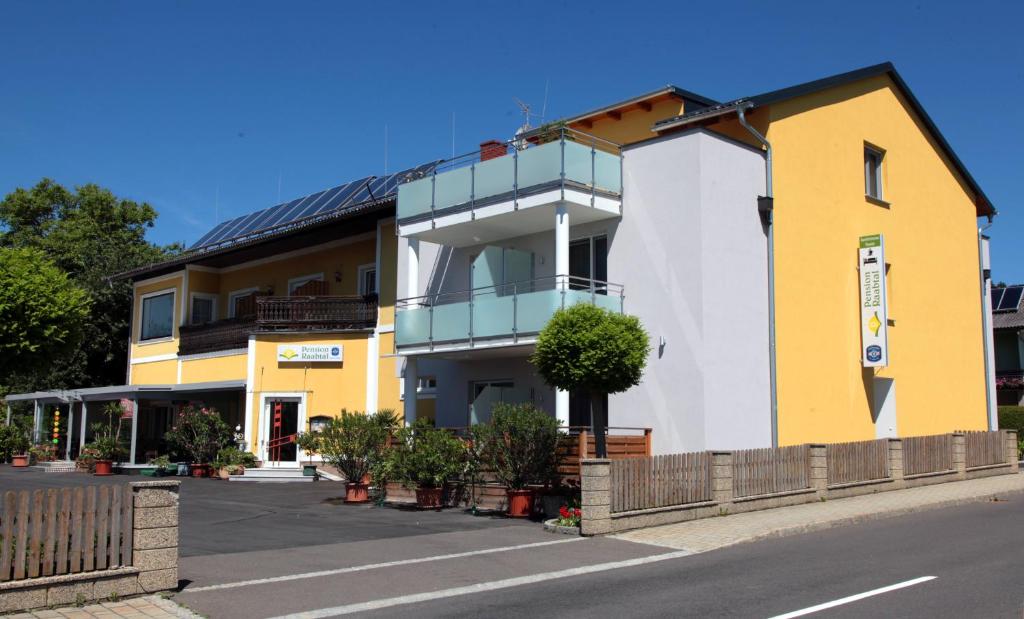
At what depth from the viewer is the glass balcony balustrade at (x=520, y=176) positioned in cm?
1931

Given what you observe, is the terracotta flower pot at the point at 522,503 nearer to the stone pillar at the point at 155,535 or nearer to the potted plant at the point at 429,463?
the potted plant at the point at 429,463

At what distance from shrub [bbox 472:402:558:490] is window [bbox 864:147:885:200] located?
12.3 metres

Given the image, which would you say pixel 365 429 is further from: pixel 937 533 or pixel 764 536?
pixel 937 533

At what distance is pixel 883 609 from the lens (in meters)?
8.17

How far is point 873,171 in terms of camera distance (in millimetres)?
24125

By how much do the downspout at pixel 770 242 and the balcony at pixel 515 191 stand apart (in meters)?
2.83

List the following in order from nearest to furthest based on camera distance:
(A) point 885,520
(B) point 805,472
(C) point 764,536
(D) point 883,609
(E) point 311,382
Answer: (D) point 883,609 → (C) point 764,536 → (A) point 885,520 → (B) point 805,472 → (E) point 311,382

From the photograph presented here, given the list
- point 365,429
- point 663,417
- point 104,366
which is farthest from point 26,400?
point 663,417

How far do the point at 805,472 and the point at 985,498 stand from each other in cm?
406

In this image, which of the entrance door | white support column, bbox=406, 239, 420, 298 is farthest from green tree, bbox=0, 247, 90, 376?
the entrance door

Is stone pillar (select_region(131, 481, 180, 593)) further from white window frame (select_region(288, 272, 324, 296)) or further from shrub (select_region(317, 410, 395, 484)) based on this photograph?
white window frame (select_region(288, 272, 324, 296))

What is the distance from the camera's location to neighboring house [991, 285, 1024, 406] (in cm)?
3912

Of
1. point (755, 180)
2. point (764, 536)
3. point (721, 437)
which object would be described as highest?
point (755, 180)

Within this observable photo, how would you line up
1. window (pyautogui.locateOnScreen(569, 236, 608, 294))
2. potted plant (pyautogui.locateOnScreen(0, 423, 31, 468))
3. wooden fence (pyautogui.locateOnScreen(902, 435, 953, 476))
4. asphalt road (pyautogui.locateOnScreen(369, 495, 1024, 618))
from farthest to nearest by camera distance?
1. potted plant (pyautogui.locateOnScreen(0, 423, 31, 468))
2. window (pyautogui.locateOnScreen(569, 236, 608, 294))
3. wooden fence (pyautogui.locateOnScreen(902, 435, 953, 476))
4. asphalt road (pyautogui.locateOnScreen(369, 495, 1024, 618))
